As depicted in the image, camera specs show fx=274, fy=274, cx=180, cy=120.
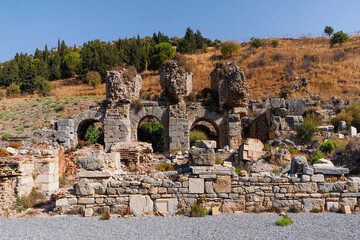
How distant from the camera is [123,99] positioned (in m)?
16.2

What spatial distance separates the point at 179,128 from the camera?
1603cm

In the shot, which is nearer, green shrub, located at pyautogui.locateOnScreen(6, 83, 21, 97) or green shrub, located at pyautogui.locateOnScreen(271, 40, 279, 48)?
green shrub, located at pyautogui.locateOnScreen(6, 83, 21, 97)

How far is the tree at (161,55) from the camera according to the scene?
135ft

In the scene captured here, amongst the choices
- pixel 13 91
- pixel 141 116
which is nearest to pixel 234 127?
pixel 141 116

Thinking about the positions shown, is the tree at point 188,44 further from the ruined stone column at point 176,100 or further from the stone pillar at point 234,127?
the stone pillar at point 234,127

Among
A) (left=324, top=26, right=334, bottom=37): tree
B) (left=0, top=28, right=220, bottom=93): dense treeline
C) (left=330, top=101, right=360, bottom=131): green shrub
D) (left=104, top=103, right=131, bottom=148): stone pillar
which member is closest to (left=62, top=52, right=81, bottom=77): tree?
(left=0, top=28, right=220, bottom=93): dense treeline

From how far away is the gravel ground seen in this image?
4.85m

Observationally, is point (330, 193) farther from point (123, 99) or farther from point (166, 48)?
point (166, 48)

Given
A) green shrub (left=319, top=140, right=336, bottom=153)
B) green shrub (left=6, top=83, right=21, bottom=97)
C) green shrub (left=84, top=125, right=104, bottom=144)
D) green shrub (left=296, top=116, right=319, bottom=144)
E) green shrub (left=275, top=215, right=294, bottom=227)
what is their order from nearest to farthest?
green shrub (left=275, top=215, right=294, bottom=227), green shrub (left=319, top=140, right=336, bottom=153), green shrub (left=296, top=116, right=319, bottom=144), green shrub (left=84, top=125, right=104, bottom=144), green shrub (left=6, top=83, right=21, bottom=97)

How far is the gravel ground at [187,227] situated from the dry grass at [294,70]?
20432mm

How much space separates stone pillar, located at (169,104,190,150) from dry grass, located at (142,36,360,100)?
10811 mm

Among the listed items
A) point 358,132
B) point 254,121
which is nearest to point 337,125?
point 358,132

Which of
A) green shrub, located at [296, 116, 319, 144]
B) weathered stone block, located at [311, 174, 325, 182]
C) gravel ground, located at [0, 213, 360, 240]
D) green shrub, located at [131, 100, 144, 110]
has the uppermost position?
green shrub, located at [131, 100, 144, 110]

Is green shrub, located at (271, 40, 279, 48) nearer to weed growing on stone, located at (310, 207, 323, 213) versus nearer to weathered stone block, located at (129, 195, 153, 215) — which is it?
weed growing on stone, located at (310, 207, 323, 213)
